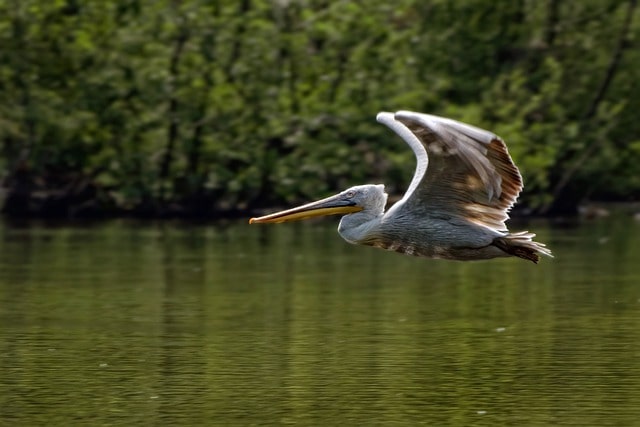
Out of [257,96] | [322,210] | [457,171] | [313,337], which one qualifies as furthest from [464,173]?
[257,96]

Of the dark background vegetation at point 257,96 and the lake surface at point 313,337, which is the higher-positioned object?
the dark background vegetation at point 257,96

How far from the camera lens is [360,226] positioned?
44.1 feet

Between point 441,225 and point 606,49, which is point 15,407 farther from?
point 606,49

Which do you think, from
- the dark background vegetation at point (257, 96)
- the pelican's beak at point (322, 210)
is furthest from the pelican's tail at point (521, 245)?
the dark background vegetation at point (257, 96)

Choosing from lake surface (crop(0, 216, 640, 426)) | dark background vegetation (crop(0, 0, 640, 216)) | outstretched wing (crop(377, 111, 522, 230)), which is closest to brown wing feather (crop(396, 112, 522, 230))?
outstretched wing (crop(377, 111, 522, 230))

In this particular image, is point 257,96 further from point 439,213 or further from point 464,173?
point 464,173

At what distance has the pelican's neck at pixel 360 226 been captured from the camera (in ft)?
44.0

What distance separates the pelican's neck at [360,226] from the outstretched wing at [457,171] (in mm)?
208

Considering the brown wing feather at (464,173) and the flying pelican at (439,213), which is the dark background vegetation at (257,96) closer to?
the flying pelican at (439,213)

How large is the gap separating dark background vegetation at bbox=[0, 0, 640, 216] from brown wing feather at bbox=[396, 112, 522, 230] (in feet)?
72.3

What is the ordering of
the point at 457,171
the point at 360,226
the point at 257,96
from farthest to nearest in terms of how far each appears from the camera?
1. the point at 257,96
2. the point at 360,226
3. the point at 457,171

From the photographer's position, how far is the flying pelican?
42.3ft

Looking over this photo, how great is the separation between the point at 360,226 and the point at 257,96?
2340 cm

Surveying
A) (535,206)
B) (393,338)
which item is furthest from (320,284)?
(535,206)
